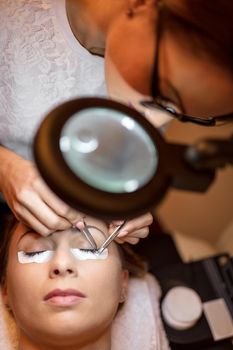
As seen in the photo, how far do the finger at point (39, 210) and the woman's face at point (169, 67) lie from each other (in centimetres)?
29

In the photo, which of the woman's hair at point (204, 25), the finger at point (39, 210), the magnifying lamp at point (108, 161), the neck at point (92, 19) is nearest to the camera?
the magnifying lamp at point (108, 161)

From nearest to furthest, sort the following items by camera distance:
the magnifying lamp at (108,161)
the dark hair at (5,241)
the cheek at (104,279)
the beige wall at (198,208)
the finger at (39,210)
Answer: the magnifying lamp at (108,161), the finger at (39,210), the cheek at (104,279), the dark hair at (5,241), the beige wall at (198,208)

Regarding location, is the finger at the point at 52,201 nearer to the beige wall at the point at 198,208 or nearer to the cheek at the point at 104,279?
the cheek at the point at 104,279

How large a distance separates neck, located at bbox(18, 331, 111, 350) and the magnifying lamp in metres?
0.58

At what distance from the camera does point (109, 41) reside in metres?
0.81

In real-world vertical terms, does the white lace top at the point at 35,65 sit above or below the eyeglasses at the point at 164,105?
below

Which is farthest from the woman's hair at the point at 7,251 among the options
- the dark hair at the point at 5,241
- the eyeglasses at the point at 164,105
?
the eyeglasses at the point at 164,105

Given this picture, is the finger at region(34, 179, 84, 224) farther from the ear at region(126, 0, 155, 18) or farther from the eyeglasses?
the ear at region(126, 0, 155, 18)

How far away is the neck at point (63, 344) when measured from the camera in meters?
1.04

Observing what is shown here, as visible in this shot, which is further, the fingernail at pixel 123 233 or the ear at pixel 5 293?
the ear at pixel 5 293

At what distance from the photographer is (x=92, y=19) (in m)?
0.90

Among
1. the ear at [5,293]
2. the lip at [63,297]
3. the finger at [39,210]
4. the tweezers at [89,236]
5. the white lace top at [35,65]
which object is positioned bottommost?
the ear at [5,293]

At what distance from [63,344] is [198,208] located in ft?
3.21

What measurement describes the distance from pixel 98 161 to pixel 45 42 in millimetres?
538
